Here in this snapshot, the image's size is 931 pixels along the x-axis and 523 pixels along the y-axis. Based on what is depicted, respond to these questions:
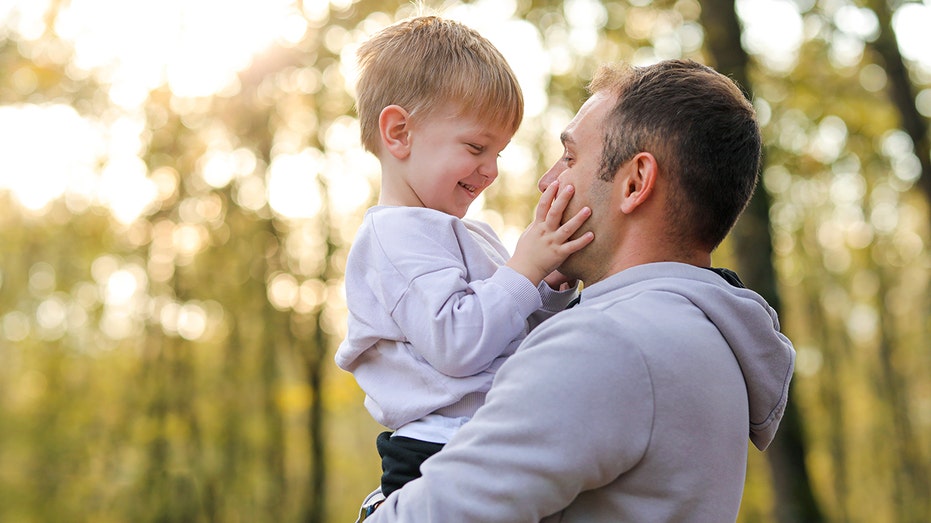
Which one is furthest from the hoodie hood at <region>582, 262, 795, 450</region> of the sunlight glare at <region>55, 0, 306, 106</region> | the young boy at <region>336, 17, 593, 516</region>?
the sunlight glare at <region>55, 0, 306, 106</region>

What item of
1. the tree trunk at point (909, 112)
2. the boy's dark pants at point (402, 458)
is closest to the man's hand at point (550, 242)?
the boy's dark pants at point (402, 458)

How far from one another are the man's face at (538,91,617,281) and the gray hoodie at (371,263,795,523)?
0.82 ft

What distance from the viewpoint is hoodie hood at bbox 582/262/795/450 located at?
7.04ft

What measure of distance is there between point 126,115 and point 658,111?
1339 cm

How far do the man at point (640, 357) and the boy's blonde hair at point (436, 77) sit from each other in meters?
0.27

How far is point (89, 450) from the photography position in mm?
20578

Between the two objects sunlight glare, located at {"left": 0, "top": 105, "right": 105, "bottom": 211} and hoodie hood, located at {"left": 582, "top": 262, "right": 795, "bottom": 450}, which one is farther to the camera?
sunlight glare, located at {"left": 0, "top": 105, "right": 105, "bottom": 211}

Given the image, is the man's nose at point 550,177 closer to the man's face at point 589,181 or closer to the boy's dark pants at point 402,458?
the man's face at point 589,181

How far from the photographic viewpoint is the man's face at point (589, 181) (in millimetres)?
2391

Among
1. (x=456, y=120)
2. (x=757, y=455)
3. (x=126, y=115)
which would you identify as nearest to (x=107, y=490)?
(x=126, y=115)

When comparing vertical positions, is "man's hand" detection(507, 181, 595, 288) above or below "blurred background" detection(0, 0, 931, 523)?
above

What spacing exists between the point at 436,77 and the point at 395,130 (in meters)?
0.20

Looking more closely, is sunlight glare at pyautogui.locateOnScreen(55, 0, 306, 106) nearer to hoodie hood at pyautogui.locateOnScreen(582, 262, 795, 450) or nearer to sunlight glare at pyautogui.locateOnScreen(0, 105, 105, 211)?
sunlight glare at pyautogui.locateOnScreen(0, 105, 105, 211)

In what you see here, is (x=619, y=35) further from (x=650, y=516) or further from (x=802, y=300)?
(x=802, y=300)
